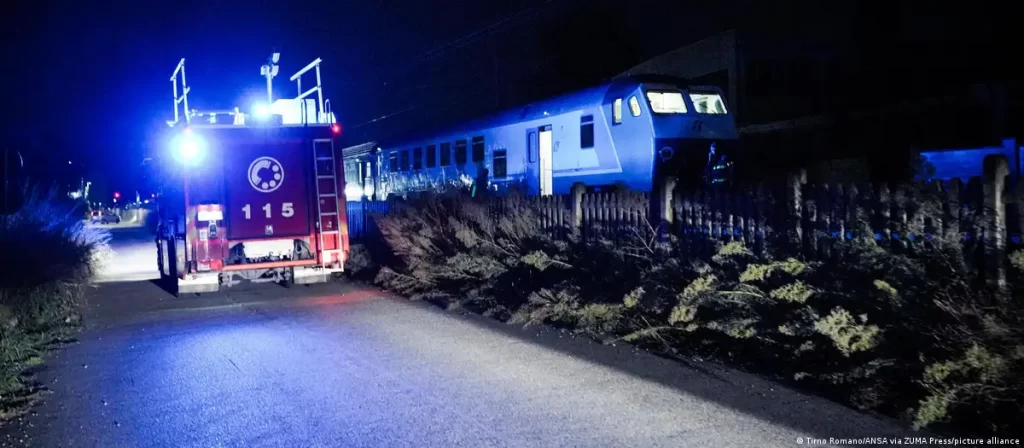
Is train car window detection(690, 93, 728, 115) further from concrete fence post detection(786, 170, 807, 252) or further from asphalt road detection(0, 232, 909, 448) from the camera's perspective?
concrete fence post detection(786, 170, 807, 252)

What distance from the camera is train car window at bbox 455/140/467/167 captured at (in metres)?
22.8

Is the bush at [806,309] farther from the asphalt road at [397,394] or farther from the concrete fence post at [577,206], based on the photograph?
the asphalt road at [397,394]

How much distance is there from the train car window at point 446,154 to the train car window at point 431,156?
53cm

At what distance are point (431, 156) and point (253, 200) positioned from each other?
12884 mm

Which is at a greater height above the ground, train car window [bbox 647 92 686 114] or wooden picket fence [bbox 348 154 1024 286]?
train car window [bbox 647 92 686 114]

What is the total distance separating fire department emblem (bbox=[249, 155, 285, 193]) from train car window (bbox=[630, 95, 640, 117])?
781 centimetres

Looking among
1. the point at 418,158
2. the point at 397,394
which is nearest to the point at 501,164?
the point at 418,158

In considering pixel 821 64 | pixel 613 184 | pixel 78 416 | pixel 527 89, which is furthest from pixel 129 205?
pixel 78 416

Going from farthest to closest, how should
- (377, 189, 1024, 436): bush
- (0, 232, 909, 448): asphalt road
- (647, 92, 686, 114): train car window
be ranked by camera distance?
1. (647, 92, 686, 114): train car window
2. (0, 232, 909, 448): asphalt road
3. (377, 189, 1024, 436): bush

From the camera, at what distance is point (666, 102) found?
17.6 metres

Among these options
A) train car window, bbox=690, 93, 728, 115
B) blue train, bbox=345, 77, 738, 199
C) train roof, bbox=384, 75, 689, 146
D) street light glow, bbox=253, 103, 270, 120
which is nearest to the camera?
street light glow, bbox=253, 103, 270, 120

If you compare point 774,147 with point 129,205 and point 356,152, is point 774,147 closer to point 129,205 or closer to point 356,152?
point 356,152

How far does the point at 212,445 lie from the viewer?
18.1 feet

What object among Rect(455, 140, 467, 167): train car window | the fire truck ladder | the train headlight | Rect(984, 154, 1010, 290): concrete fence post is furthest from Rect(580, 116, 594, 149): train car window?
the train headlight
